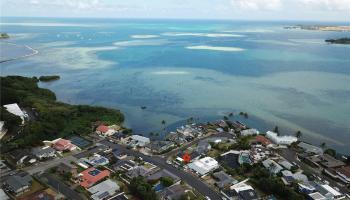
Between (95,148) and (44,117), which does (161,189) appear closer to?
(95,148)

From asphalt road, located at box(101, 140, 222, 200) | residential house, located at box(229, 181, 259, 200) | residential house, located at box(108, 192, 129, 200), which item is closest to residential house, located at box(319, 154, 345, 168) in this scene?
residential house, located at box(229, 181, 259, 200)

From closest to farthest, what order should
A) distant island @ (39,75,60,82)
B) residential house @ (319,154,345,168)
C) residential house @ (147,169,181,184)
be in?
residential house @ (147,169,181,184)
residential house @ (319,154,345,168)
distant island @ (39,75,60,82)

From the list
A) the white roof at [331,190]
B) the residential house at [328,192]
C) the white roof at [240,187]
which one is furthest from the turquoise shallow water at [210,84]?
the white roof at [240,187]

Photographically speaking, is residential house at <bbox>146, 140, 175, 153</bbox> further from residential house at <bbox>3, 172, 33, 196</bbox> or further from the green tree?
residential house at <bbox>3, 172, 33, 196</bbox>

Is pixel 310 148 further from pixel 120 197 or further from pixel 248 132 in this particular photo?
pixel 120 197

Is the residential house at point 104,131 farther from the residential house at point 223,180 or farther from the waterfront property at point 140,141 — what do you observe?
the residential house at point 223,180

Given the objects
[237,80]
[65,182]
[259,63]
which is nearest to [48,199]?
[65,182]
